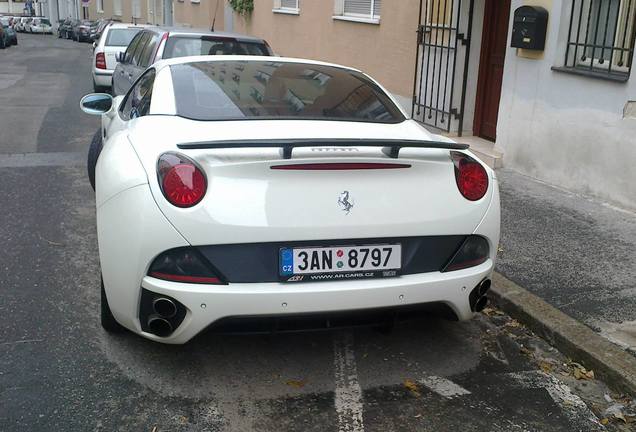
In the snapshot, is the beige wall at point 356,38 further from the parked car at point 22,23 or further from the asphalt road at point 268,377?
the parked car at point 22,23

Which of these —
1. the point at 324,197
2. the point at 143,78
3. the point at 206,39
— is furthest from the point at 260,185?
the point at 206,39

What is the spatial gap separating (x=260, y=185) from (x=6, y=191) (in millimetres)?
4779

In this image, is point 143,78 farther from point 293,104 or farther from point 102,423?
point 102,423

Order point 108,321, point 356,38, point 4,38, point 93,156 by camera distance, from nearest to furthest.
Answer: point 108,321, point 93,156, point 356,38, point 4,38

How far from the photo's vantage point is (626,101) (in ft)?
21.0

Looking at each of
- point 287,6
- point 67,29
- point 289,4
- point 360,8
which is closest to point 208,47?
point 360,8

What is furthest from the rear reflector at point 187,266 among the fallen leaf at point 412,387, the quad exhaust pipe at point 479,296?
the quad exhaust pipe at point 479,296

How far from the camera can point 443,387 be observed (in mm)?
3510

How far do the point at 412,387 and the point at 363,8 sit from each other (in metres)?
10.8

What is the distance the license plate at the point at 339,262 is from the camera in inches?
124

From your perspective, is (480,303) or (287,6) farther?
(287,6)

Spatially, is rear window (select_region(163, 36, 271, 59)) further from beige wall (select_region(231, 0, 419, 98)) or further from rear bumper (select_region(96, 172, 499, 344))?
rear bumper (select_region(96, 172, 499, 344))

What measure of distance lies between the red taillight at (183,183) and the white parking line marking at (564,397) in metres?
1.91

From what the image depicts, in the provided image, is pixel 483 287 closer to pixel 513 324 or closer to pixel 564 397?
pixel 564 397
